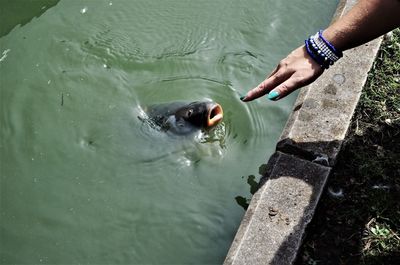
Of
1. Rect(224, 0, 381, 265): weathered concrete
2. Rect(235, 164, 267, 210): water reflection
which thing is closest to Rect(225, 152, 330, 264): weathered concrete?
Rect(224, 0, 381, 265): weathered concrete

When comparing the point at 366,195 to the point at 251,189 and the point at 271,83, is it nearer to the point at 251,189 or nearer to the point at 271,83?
the point at 251,189

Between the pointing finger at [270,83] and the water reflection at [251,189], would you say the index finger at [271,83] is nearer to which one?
the pointing finger at [270,83]

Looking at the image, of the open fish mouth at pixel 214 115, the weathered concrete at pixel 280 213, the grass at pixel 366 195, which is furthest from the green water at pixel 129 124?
the grass at pixel 366 195

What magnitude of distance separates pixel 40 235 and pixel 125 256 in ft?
2.39

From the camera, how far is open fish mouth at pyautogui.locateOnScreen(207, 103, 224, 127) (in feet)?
13.9

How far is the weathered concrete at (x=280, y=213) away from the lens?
3289 mm

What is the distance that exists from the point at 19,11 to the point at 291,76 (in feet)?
12.3

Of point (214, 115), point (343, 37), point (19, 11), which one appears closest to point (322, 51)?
point (343, 37)

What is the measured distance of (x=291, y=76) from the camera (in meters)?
3.17

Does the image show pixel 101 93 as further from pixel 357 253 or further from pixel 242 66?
pixel 357 253

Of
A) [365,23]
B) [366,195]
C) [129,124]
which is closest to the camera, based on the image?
[365,23]

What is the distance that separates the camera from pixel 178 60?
5180mm

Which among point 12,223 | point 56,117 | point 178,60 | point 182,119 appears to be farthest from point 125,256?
point 178,60

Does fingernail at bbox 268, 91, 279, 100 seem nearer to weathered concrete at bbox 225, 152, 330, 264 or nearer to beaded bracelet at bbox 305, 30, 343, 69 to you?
beaded bracelet at bbox 305, 30, 343, 69
